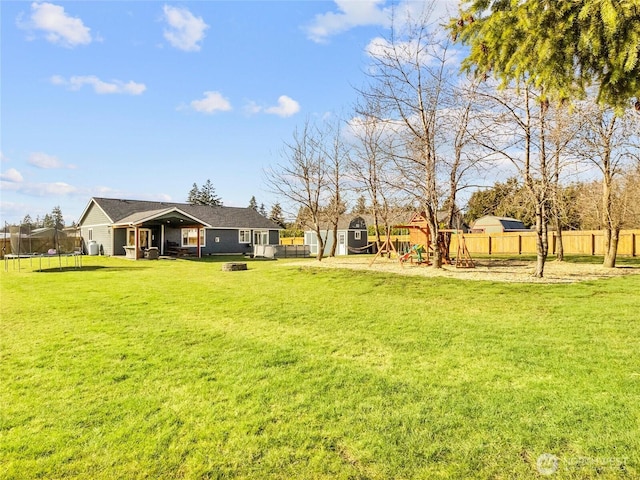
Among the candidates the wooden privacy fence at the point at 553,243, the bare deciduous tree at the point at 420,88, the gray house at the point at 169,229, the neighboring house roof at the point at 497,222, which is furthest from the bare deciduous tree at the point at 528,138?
the neighboring house roof at the point at 497,222

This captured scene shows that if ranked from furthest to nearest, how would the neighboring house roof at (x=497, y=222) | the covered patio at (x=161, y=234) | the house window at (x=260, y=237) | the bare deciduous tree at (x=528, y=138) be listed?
the neighboring house roof at (x=497, y=222) < the house window at (x=260, y=237) < the covered patio at (x=161, y=234) < the bare deciduous tree at (x=528, y=138)

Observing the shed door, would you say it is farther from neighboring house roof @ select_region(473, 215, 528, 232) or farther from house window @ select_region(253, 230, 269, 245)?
neighboring house roof @ select_region(473, 215, 528, 232)

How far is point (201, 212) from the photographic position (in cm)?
3241

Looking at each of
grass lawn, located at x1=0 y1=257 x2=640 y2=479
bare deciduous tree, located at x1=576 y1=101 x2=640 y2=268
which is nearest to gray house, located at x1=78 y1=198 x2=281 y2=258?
grass lawn, located at x1=0 y1=257 x2=640 y2=479

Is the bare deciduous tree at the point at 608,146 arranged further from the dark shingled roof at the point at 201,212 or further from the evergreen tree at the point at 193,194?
the evergreen tree at the point at 193,194

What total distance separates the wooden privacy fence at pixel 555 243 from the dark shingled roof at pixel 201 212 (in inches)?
→ 674

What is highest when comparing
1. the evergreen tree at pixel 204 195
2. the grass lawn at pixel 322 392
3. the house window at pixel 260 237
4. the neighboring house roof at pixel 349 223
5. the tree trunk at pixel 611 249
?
the evergreen tree at pixel 204 195

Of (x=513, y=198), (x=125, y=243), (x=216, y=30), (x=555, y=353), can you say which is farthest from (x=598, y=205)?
(x=125, y=243)

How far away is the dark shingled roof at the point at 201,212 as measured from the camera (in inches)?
1149

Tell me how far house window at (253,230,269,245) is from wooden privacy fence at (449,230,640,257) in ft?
51.8

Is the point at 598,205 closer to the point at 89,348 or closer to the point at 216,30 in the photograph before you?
the point at 216,30

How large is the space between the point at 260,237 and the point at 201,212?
5.23 m

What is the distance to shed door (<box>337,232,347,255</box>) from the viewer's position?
113 feet

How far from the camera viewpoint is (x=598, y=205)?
1600cm
